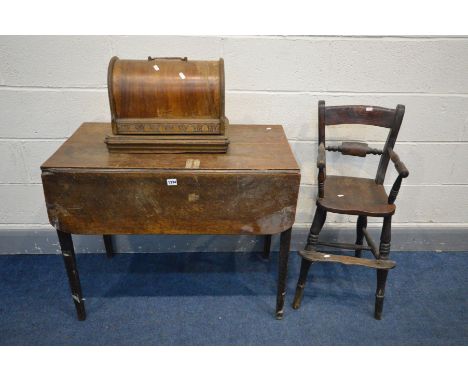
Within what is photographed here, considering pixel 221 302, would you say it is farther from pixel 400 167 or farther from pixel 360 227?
pixel 400 167

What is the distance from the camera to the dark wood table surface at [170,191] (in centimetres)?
168

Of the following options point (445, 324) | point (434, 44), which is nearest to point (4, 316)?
point (445, 324)

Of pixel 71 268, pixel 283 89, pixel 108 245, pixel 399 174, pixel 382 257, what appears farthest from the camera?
pixel 108 245

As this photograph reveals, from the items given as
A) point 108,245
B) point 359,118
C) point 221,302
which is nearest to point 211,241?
point 221,302

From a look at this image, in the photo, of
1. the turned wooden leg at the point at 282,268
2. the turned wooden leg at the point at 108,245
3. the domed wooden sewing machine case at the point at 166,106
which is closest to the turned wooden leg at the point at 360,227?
the turned wooden leg at the point at 282,268

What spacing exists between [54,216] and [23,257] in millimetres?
1020

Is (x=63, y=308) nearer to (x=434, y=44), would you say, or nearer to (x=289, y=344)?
(x=289, y=344)

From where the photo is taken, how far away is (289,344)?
78.0 inches

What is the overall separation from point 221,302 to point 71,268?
0.80 metres

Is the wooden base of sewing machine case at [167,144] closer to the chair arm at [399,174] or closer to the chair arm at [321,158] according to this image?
the chair arm at [321,158]

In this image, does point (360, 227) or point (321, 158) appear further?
point (360, 227)

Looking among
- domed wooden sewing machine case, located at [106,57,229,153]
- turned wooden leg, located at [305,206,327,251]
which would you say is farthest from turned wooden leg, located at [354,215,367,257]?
domed wooden sewing machine case, located at [106,57,229,153]

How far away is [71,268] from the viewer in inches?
75.5

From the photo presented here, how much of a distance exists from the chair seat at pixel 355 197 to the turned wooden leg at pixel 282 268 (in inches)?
10.3
